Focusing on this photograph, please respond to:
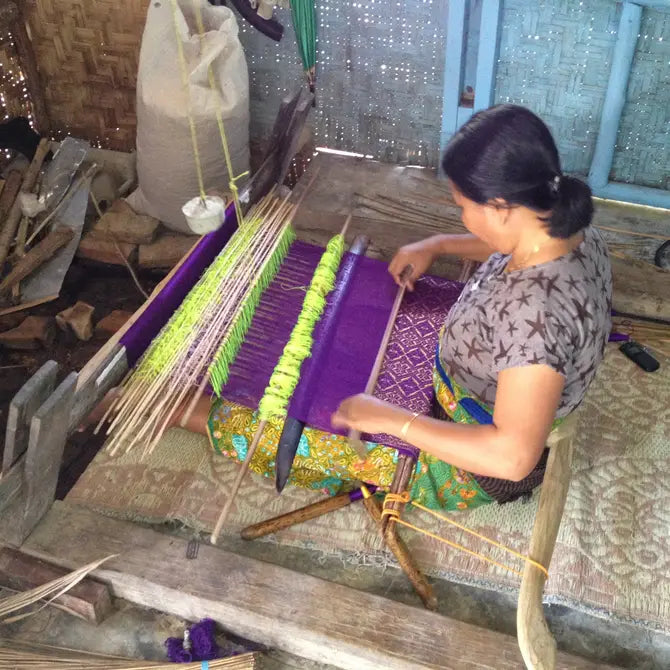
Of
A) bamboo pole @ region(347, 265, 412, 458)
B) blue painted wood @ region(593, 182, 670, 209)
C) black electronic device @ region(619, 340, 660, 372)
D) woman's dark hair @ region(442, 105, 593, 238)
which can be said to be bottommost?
black electronic device @ region(619, 340, 660, 372)

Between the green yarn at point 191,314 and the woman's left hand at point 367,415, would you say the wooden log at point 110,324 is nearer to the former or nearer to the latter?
the green yarn at point 191,314

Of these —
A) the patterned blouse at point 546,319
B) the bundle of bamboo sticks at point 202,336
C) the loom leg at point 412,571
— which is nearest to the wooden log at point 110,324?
the bundle of bamboo sticks at point 202,336

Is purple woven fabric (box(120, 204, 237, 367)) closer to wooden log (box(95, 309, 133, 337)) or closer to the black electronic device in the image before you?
wooden log (box(95, 309, 133, 337))

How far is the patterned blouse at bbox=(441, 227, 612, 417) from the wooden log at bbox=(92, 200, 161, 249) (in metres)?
2.18

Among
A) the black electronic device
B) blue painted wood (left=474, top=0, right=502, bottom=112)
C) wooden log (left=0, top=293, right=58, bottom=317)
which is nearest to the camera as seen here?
the black electronic device

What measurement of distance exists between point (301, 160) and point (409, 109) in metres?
0.75

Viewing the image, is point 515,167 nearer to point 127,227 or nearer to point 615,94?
point 615,94

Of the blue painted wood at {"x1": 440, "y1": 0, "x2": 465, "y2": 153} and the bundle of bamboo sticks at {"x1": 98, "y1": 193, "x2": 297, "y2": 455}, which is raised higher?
the blue painted wood at {"x1": 440, "y1": 0, "x2": 465, "y2": 153}

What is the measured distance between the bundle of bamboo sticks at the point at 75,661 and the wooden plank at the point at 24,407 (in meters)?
0.52

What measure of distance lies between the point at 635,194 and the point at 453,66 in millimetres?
956

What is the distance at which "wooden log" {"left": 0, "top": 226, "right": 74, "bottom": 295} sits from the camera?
10.6ft

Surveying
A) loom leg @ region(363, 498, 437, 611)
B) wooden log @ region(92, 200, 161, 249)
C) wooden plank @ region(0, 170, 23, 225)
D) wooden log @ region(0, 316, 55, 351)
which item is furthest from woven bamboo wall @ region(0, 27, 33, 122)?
loom leg @ region(363, 498, 437, 611)

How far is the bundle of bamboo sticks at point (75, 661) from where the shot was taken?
1823 millimetres

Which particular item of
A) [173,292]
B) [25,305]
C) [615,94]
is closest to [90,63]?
[25,305]
